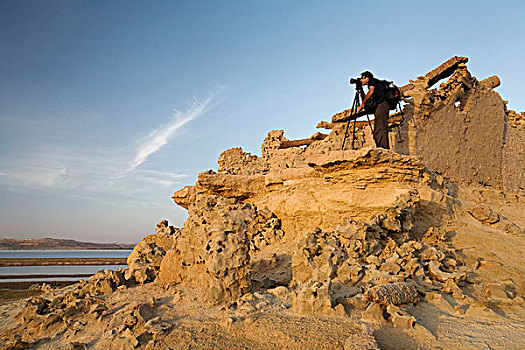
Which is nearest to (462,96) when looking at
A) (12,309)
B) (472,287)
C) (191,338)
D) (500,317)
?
(472,287)

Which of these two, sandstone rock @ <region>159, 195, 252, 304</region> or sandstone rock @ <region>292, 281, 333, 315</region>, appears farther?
sandstone rock @ <region>159, 195, 252, 304</region>

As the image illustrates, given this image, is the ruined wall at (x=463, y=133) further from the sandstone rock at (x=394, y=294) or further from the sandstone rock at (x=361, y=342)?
the sandstone rock at (x=361, y=342)

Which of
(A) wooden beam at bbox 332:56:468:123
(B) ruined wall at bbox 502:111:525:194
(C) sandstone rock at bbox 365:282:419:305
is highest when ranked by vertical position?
(A) wooden beam at bbox 332:56:468:123

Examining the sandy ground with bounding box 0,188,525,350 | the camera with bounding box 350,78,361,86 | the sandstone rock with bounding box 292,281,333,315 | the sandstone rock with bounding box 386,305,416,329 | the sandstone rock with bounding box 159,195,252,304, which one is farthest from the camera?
the camera with bounding box 350,78,361,86

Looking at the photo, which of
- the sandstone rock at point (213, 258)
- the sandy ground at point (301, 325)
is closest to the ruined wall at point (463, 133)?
the sandy ground at point (301, 325)

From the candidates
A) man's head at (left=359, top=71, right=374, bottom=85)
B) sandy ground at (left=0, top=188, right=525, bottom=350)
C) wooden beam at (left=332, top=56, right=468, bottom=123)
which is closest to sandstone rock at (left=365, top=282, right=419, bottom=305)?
sandy ground at (left=0, top=188, right=525, bottom=350)

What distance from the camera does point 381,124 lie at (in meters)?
7.08

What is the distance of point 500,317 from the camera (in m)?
3.65

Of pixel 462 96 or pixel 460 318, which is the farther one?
pixel 462 96

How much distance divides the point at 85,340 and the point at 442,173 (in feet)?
26.9

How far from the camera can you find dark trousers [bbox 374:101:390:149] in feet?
23.1

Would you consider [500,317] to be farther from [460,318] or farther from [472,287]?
[472,287]

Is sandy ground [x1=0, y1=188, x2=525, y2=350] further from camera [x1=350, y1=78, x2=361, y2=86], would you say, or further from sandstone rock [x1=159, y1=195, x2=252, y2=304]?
camera [x1=350, y1=78, x2=361, y2=86]

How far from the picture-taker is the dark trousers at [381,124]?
23.1 ft
